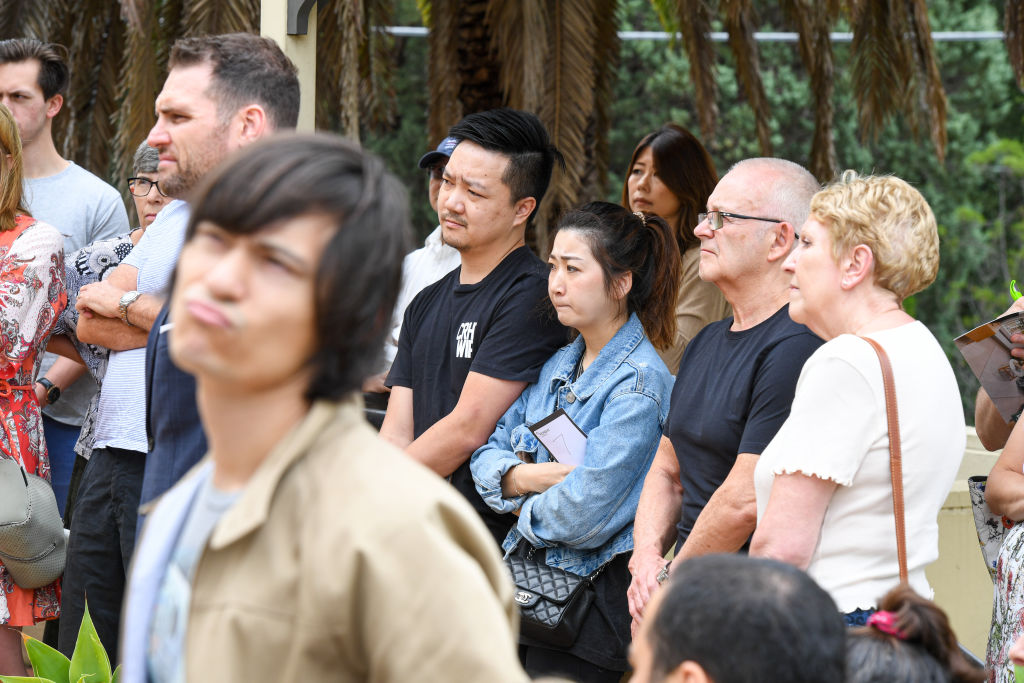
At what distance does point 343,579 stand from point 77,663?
7.96 ft

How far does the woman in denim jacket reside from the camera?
131 inches

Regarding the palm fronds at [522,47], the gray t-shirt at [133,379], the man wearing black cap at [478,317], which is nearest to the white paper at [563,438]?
the man wearing black cap at [478,317]

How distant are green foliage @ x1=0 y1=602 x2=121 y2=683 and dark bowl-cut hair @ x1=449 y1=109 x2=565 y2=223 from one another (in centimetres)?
192

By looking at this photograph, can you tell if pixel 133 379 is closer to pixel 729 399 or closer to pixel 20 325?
pixel 20 325

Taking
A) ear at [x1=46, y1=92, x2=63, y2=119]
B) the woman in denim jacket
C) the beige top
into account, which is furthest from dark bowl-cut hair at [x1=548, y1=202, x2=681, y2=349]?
ear at [x1=46, y1=92, x2=63, y2=119]

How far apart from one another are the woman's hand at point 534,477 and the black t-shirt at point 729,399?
0.38 meters

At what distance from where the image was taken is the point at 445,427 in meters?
3.57

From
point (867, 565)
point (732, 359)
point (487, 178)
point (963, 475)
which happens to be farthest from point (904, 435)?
point (963, 475)

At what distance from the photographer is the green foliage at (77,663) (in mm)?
3172

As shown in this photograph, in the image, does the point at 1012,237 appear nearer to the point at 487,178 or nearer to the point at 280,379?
the point at 487,178

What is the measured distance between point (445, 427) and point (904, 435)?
5.05 ft

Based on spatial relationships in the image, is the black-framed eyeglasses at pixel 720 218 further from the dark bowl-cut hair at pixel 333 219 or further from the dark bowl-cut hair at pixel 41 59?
the dark bowl-cut hair at pixel 41 59

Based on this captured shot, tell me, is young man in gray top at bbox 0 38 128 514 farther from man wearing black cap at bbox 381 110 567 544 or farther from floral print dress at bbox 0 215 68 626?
man wearing black cap at bbox 381 110 567 544

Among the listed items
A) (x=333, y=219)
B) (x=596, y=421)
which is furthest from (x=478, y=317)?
(x=333, y=219)
